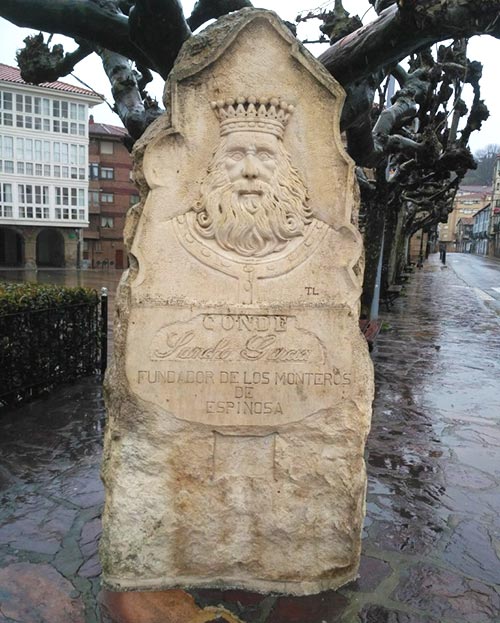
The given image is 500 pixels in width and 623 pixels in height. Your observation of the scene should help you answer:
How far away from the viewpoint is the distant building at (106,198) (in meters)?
51.9

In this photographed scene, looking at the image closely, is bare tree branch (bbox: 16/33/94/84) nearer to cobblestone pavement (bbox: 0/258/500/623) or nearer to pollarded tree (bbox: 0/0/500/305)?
pollarded tree (bbox: 0/0/500/305)

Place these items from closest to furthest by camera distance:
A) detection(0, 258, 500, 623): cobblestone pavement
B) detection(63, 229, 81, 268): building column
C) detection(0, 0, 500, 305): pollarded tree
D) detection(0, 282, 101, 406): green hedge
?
detection(0, 258, 500, 623): cobblestone pavement < detection(0, 0, 500, 305): pollarded tree < detection(0, 282, 101, 406): green hedge < detection(63, 229, 81, 268): building column

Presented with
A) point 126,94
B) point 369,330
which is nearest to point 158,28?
point 126,94

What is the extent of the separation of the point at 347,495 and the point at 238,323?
1.15 meters

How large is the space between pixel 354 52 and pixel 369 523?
456 centimetres

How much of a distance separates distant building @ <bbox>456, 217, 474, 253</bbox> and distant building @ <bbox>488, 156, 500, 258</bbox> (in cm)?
3072

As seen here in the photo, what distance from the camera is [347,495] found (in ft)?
10.6

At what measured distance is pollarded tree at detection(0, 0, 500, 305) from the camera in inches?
193

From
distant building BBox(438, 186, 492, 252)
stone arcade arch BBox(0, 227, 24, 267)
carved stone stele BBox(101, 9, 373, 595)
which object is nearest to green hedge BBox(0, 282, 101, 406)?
carved stone stele BBox(101, 9, 373, 595)

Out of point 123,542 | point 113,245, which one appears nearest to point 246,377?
point 123,542

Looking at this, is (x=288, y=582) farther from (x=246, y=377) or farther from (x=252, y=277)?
(x=252, y=277)

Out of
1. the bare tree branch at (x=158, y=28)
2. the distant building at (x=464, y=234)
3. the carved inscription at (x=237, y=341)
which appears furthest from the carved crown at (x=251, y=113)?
the distant building at (x=464, y=234)

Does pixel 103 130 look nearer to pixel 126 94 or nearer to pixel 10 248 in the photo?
pixel 10 248

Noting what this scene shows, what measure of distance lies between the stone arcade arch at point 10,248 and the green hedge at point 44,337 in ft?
143
